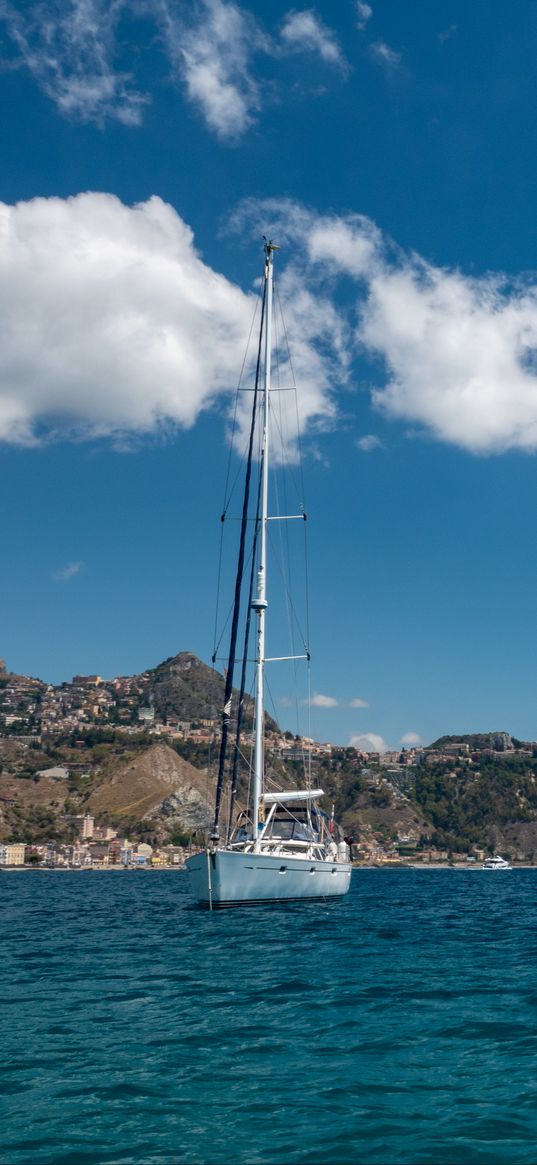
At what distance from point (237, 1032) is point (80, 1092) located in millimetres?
4049

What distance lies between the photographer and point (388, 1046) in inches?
513

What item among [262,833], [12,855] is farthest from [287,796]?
[12,855]

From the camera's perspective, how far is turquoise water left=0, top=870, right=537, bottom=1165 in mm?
8938

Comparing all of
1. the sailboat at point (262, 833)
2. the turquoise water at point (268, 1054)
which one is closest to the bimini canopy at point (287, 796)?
the sailboat at point (262, 833)

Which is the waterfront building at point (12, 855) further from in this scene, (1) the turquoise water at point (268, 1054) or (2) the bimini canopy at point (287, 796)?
(1) the turquoise water at point (268, 1054)

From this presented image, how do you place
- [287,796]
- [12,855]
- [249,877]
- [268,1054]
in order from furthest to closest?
[12,855] → [287,796] → [249,877] → [268,1054]

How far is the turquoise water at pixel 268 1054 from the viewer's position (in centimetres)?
894

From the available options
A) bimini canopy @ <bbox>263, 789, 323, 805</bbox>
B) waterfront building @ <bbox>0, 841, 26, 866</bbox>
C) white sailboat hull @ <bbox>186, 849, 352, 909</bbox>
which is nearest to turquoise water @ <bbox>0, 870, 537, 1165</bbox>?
white sailboat hull @ <bbox>186, 849, 352, 909</bbox>

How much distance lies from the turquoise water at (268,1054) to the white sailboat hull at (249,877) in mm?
9321

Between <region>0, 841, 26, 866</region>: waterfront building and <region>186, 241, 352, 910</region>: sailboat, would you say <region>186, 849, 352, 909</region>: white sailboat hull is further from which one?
<region>0, 841, 26, 866</region>: waterfront building

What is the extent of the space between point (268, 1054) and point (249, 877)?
2437cm

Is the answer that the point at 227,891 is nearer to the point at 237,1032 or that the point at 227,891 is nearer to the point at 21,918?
the point at 21,918

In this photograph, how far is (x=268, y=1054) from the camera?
12.5 m

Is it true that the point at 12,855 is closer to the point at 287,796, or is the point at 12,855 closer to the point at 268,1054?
the point at 287,796
